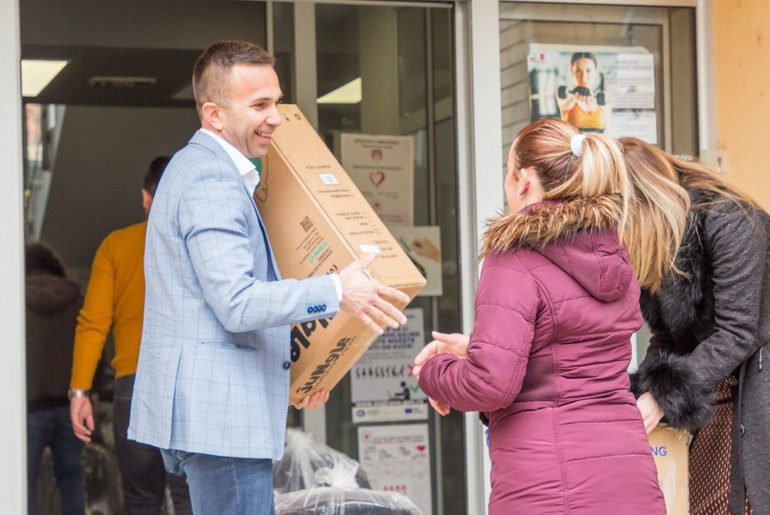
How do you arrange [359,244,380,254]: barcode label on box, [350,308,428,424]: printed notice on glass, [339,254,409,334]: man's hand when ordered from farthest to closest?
[350,308,428,424]: printed notice on glass, [359,244,380,254]: barcode label on box, [339,254,409,334]: man's hand

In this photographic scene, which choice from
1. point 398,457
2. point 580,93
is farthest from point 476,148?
point 398,457

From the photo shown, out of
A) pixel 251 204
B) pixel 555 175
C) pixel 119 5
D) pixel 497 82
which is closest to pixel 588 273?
pixel 555 175

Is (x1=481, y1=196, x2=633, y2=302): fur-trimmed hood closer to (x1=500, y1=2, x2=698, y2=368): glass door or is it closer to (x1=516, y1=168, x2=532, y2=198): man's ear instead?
(x1=516, y1=168, x2=532, y2=198): man's ear

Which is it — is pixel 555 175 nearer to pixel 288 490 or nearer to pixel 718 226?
pixel 718 226

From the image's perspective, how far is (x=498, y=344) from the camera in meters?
2.45

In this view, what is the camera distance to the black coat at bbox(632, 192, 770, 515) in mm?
2961

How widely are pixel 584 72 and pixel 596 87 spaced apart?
0.26ft

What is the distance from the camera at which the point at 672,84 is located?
4.51m

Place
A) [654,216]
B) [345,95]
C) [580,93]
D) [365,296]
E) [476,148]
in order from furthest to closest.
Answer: [345,95] → [580,93] → [476,148] → [654,216] → [365,296]

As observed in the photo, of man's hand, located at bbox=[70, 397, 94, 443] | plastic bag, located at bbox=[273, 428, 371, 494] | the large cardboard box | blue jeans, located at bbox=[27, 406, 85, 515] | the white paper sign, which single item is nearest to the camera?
the large cardboard box

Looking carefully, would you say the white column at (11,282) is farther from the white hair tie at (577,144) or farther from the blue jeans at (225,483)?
the white hair tie at (577,144)

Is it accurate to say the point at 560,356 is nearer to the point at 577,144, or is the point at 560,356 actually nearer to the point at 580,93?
the point at 577,144

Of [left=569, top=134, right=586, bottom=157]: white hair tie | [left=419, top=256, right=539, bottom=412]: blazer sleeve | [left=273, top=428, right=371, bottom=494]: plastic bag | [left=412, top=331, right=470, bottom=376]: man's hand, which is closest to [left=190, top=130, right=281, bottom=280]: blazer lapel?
[left=412, top=331, right=470, bottom=376]: man's hand

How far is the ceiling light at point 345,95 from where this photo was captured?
5791 millimetres
